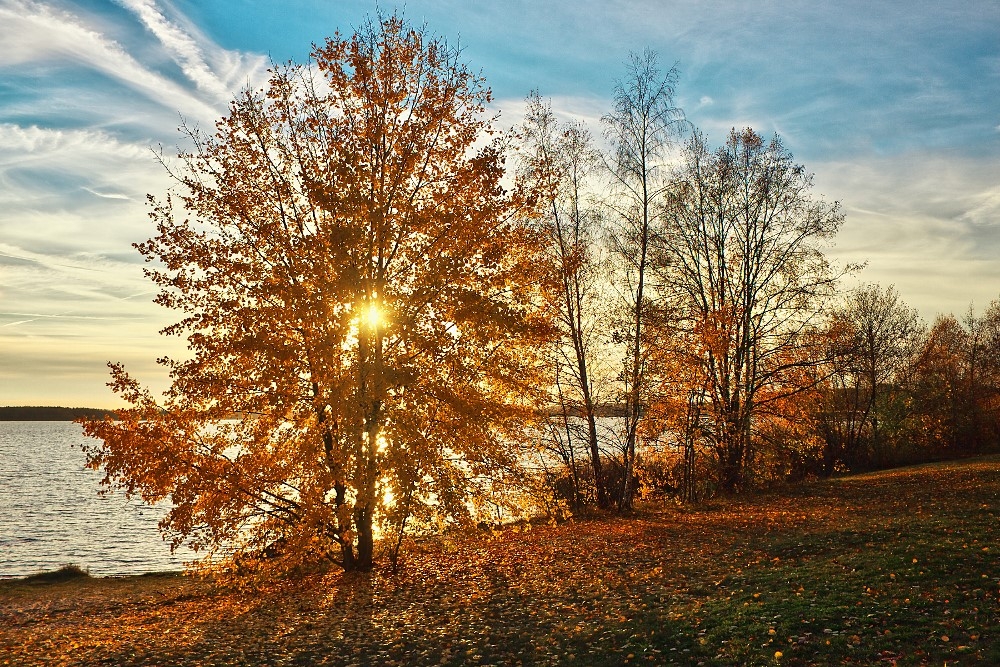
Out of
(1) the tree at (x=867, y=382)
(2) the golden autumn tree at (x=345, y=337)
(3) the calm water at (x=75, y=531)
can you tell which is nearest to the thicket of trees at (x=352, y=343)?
(2) the golden autumn tree at (x=345, y=337)

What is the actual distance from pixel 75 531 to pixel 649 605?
42.2 meters

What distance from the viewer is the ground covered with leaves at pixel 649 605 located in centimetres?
886

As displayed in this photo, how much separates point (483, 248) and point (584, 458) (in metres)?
12.1

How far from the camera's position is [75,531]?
Result: 1608 inches

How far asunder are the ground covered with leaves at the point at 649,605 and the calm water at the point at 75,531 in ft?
53.4

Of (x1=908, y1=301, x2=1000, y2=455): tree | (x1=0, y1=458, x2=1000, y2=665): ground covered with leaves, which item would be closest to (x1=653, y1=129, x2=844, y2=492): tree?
(x1=0, y1=458, x2=1000, y2=665): ground covered with leaves

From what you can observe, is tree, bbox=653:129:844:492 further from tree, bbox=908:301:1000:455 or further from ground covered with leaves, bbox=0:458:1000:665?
tree, bbox=908:301:1000:455

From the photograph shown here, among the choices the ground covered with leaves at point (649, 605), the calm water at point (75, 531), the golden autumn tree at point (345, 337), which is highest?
the golden autumn tree at point (345, 337)

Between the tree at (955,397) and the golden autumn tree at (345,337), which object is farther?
the tree at (955,397)

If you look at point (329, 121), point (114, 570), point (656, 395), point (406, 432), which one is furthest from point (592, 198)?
point (114, 570)

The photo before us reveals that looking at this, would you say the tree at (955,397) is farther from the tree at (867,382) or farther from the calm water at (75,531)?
the calm water at (75,531)

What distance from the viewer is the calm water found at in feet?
109

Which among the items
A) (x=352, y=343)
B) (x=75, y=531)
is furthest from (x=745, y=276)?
(x=75, y=531)

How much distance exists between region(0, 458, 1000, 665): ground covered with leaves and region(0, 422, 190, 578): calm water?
16269 mm
